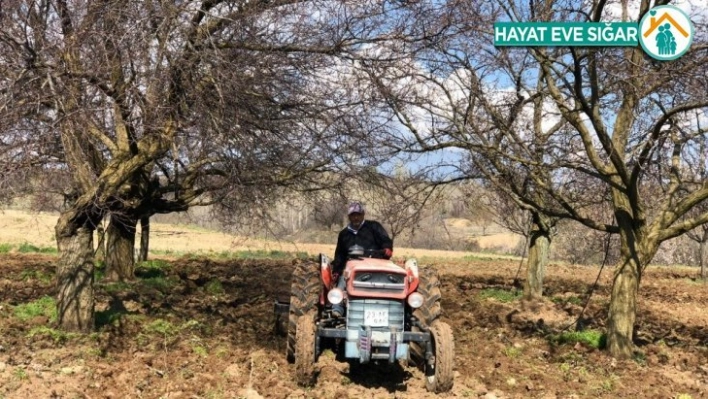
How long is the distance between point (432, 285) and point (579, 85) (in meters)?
2.86

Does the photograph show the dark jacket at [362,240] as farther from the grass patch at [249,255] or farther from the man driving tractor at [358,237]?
the grass patch at [249,255]

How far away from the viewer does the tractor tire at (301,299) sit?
697 cm

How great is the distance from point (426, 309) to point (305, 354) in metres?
1.40

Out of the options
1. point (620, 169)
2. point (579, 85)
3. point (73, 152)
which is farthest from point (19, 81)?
point (620, 169)

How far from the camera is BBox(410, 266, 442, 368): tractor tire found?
682 centimetres

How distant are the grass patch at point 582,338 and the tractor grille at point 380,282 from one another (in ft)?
13.3

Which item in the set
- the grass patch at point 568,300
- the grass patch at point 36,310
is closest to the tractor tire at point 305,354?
the grass patch at point 36,310

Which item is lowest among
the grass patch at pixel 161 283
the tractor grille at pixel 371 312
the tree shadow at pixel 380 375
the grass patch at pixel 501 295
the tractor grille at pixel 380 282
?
the tree shadow at pixel 380 375

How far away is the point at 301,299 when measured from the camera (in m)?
7.16

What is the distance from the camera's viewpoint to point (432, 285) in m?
7.09

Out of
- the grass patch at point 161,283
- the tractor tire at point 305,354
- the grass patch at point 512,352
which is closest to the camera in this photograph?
the tractor tire at point 305,354

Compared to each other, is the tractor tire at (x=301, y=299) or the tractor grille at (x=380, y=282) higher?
the tractor grille at (x=380, y=282)

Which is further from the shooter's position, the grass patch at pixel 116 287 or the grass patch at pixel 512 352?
the grass patch at pixel 116 287

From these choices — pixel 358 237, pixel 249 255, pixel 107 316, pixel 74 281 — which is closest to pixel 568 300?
pixel 358 237
